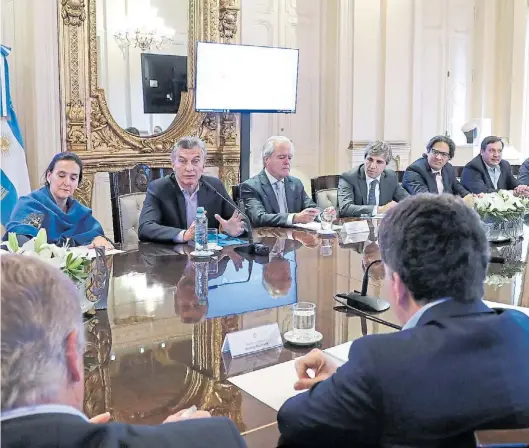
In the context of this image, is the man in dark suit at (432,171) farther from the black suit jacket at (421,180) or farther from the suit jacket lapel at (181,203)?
the suit jacket lapel at (181,203)

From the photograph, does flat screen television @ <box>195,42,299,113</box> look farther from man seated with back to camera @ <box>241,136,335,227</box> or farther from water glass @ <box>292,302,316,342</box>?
water glass @ <box>292,302,316,342</box>

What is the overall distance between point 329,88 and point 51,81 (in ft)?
8.74

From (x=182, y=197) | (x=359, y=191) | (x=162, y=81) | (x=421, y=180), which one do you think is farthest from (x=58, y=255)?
(x=162, y=81)

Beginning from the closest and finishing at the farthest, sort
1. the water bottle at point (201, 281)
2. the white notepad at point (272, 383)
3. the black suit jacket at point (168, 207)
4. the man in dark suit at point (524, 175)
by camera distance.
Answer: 1. the white notepad at point (272, 383)
2. the water bottle at point (201, 281)
3. the black suit jacket at point (168, 207)
4. the man in dark suit at point (524, 175)

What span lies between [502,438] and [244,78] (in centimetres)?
450

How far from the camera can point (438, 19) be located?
6.70 m

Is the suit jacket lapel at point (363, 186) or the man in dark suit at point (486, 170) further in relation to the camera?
the man in dark suit at point (486, 170)

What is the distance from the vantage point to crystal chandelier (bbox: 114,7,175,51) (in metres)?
4.86

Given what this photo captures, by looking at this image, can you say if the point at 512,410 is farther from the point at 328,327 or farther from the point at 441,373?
the point at 328,327

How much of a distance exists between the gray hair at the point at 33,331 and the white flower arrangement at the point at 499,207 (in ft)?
7.71

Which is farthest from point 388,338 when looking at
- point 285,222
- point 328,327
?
point 285,222

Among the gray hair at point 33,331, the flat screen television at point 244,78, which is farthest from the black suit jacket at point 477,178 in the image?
the gray hair at point 33,331

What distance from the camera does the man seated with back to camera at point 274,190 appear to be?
355cm

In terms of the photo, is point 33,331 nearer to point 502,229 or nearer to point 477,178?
point 502,229
